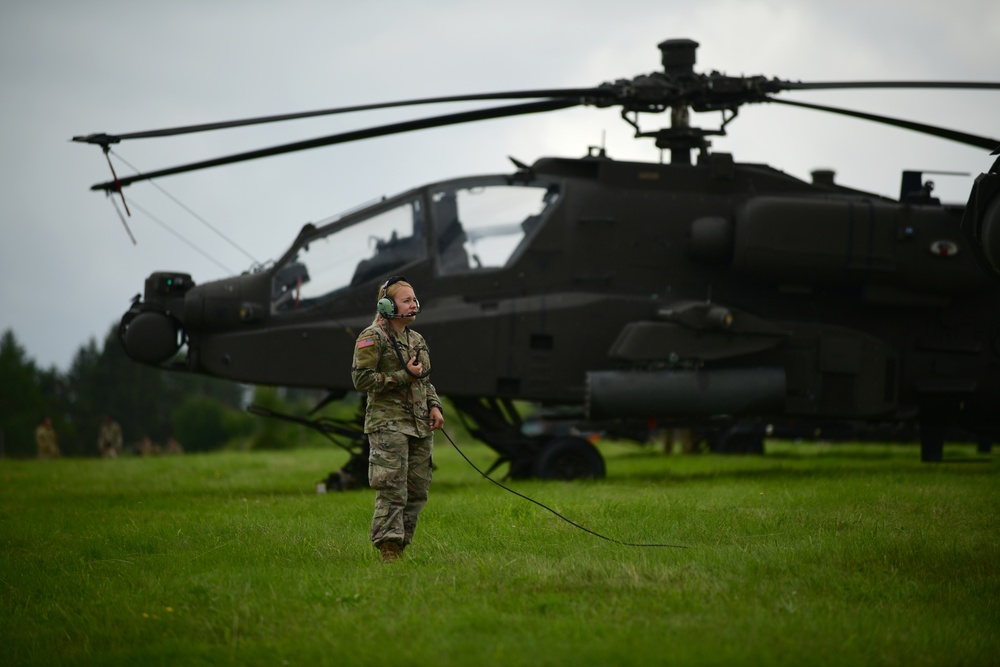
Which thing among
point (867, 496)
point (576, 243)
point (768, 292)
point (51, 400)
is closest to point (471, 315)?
point (576, 243)

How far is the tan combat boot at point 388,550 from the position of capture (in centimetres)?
741

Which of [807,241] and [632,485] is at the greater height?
[807,241]

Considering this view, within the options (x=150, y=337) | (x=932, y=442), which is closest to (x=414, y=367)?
(x=150, y=337)

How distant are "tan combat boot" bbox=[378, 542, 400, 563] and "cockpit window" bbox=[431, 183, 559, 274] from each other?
5.92 meters

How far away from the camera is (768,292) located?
13555mm

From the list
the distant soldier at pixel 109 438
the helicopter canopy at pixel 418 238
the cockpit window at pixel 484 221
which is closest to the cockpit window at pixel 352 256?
the helicopter canopy at pixel 418 238

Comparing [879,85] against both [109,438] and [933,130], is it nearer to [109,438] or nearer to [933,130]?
[933,130]

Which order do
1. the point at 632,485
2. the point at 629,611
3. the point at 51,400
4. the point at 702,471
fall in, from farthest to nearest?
the point at 51,400 < the point at 702,471 < the point at 632,485 < the point at 629,611

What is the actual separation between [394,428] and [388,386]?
0.91 feet

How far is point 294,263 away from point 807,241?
5.78 m

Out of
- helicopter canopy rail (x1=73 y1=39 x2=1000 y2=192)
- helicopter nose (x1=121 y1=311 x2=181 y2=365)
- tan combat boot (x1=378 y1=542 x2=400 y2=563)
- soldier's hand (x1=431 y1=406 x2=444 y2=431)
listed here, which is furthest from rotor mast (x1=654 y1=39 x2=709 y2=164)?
tan combat boot (x1=378 y1=542 x2=400 y2=563)

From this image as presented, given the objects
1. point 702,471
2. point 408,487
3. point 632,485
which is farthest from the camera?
point 702,471

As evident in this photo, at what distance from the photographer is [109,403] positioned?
95.5 meters

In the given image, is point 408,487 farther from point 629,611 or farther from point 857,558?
point 857,558
